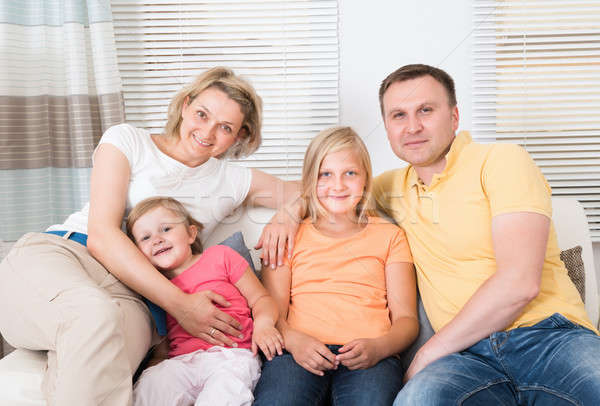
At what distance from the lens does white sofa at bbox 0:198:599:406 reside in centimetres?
112

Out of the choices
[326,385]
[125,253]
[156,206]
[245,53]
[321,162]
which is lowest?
[326,385]

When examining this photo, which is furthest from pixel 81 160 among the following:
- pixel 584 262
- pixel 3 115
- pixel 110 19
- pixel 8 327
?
pixel 584 262

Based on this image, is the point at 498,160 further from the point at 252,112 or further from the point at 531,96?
the point at 531,96

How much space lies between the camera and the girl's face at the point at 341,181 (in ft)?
5.09

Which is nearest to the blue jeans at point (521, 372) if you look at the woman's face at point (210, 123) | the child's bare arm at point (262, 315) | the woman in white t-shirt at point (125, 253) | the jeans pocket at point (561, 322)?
the jeans pocket at point (561, 322)

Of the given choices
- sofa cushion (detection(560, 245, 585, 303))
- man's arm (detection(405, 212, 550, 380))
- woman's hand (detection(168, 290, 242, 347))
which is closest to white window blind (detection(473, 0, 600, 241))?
sofa cushion (detection(560, 245, 585, 303))

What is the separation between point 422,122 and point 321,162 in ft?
1.09

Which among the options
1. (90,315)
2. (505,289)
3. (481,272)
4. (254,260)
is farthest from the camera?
(254,260)

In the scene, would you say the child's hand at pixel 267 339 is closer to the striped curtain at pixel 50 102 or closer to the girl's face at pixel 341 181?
the girl's face at pixel 341 181

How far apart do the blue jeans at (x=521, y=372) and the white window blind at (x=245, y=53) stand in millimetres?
1339

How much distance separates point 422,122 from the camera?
4.77ft

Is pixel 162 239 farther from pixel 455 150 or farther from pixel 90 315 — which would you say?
pixel 455 150

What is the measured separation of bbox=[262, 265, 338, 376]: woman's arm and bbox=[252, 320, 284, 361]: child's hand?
0.03 metres

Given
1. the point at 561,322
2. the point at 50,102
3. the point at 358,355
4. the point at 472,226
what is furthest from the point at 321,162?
the point at 50,102
